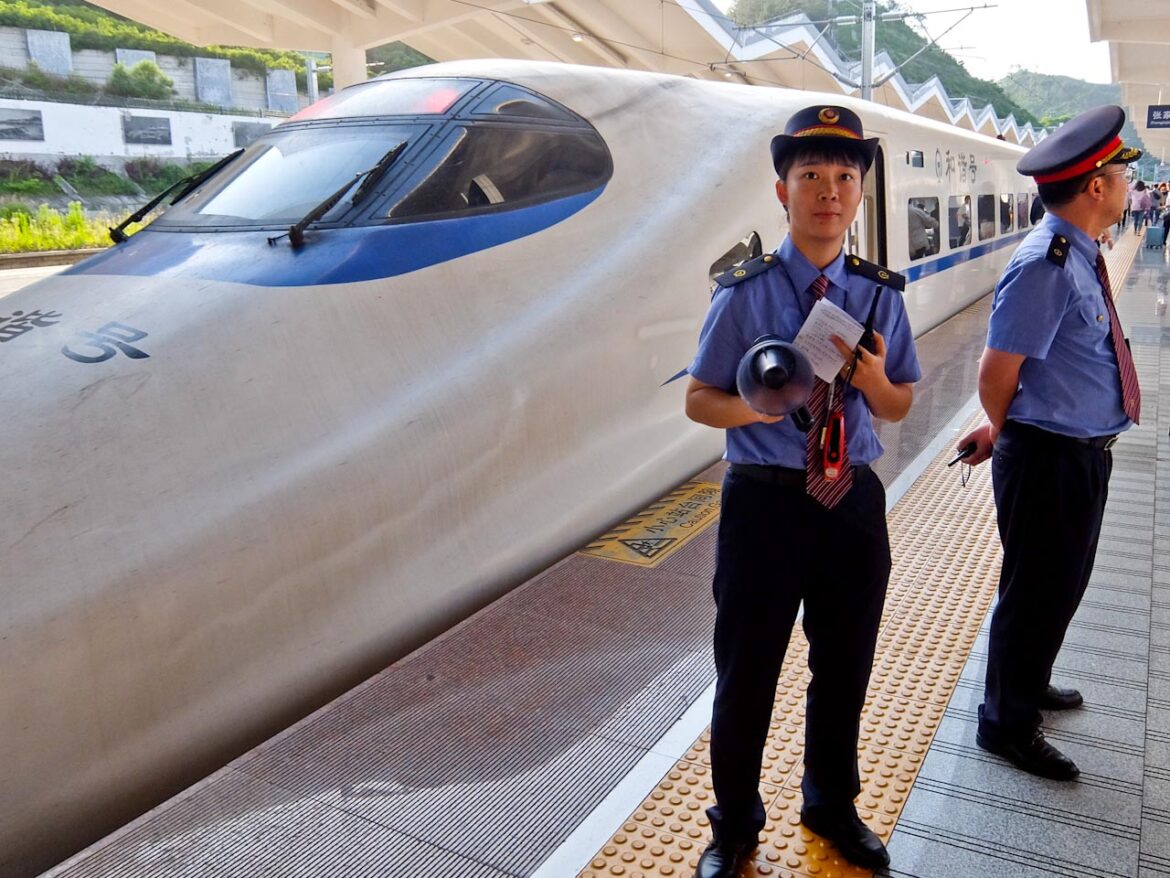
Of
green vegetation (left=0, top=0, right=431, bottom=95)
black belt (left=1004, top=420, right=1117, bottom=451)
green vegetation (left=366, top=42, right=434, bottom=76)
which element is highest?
green vegetation (left=366, top=42, right=434, bottom=76)

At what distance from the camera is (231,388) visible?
269 centimetres

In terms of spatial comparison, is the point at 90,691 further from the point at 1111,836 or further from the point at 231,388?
the point at 1111,836

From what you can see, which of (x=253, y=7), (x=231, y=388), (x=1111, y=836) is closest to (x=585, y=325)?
(x=231, y=388)

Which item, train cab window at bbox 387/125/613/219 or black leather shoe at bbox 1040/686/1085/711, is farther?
train cab window at bbox 387/125/613/219

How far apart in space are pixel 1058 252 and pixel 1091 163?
0.25m

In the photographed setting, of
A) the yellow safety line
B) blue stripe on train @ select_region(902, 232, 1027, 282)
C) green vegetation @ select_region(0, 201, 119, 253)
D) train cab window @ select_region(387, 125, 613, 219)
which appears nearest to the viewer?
the yellow safety line

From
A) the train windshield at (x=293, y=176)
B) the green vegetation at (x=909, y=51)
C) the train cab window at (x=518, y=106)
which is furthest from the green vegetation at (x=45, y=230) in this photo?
the green vegetation at (x=909, y=51)

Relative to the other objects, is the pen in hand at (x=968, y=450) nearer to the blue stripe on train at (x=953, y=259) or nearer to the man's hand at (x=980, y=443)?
the man's hand at (x=980, y=443)

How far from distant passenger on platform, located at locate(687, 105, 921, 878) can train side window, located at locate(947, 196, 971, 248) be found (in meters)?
7.68

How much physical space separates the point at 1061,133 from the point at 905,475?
8.88ft

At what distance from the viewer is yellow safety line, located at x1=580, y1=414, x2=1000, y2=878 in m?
2.30

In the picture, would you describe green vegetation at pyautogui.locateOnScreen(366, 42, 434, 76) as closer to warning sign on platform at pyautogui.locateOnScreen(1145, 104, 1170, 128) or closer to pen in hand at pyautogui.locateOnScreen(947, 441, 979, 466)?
warning sign on platform at pyautogui.locateOnScreen(1145, 104, 1170, 128)

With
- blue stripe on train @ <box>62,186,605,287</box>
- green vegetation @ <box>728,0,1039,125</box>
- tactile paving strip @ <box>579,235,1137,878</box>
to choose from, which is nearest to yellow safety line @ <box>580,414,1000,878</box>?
tactile paving strip @ <box>579,235,1137,878</box>

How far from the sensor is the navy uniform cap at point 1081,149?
2.47 m
